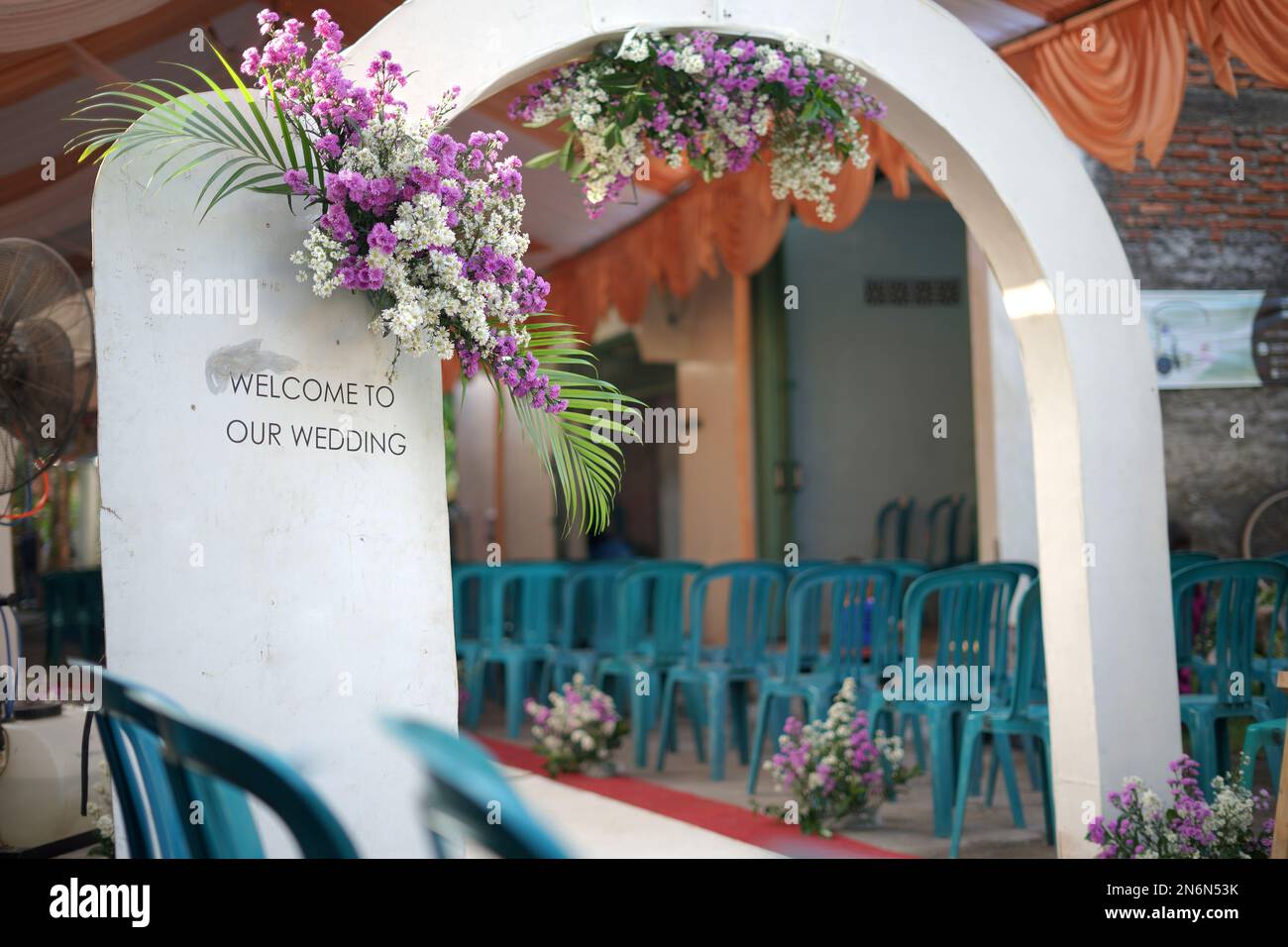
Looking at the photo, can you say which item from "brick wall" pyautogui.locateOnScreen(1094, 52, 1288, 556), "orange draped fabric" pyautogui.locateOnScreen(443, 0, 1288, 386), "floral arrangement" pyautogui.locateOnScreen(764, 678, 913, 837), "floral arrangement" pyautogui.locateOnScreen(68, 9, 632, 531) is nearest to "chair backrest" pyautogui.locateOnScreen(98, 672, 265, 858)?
"floral arrangement" pyautogui.locateOnScreen(68, 9, 632, 531)

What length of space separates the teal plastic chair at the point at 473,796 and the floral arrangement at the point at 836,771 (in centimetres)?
365

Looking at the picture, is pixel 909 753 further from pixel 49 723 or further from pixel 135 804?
pixel 135 804

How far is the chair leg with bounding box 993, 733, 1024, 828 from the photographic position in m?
4.54

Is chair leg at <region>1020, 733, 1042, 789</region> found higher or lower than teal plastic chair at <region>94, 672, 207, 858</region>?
lower

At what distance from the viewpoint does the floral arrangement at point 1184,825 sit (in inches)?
129

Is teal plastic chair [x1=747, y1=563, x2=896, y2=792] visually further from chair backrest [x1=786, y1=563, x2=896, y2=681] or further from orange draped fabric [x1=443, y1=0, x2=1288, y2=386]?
orange draped fabric [x1=443, y1=0, x2=1288, y2=386]

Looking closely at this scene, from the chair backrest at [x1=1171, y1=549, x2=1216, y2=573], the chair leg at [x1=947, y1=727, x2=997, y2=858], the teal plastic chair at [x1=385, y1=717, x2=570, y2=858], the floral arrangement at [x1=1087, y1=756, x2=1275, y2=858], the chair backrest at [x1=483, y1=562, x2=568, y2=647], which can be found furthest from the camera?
the chair backrest at [x1=483, y1=562, x2=568, y2=647]

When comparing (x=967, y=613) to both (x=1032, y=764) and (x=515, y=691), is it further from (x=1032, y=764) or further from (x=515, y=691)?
(x=515, y=691)

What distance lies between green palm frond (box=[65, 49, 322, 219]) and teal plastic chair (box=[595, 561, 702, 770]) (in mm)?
3653

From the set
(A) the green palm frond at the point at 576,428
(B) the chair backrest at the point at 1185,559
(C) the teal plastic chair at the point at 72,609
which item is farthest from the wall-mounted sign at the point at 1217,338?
(C) the teal plastic chair at the point at 72,609
